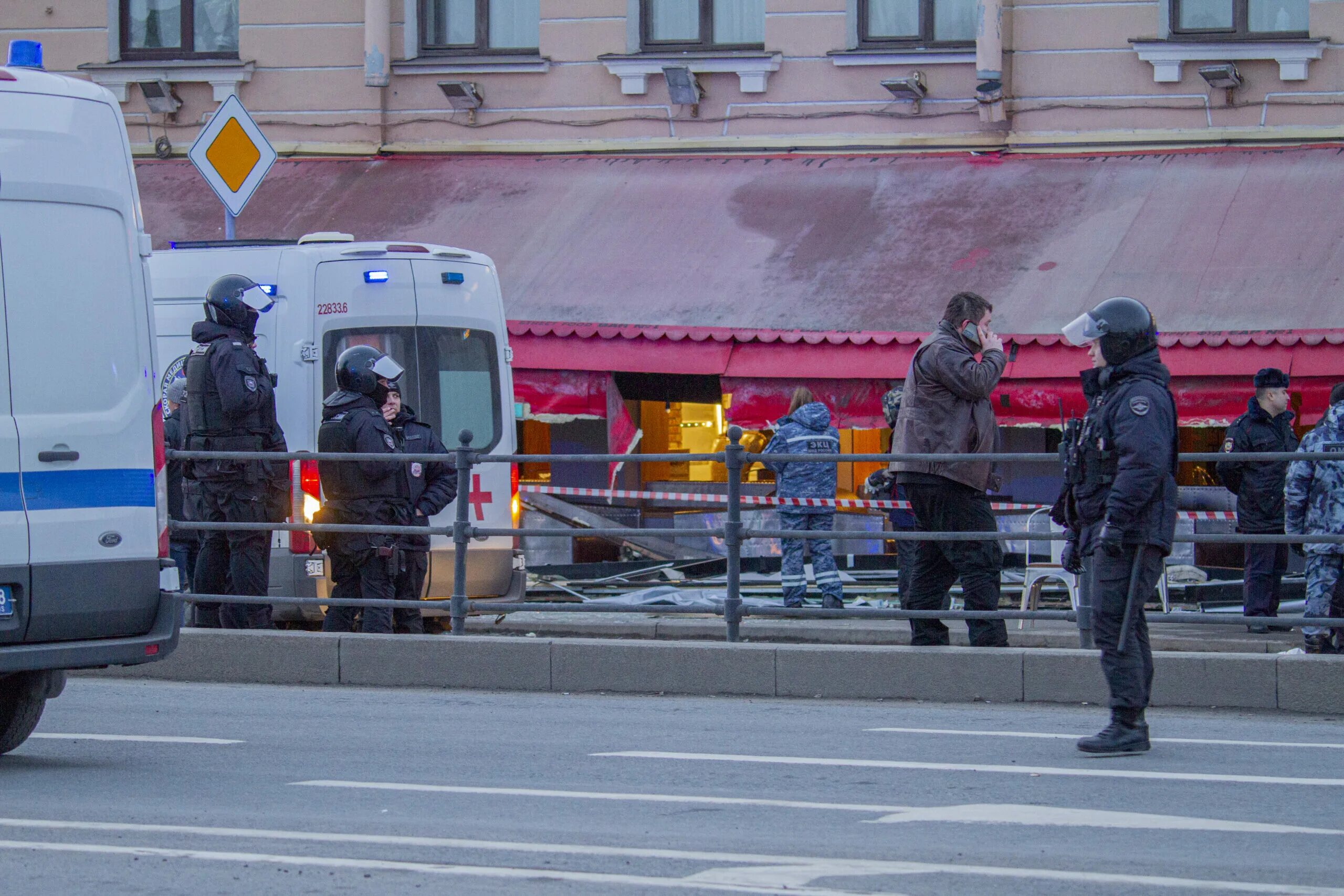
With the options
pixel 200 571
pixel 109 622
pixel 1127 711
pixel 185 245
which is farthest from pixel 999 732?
pixel 185 245

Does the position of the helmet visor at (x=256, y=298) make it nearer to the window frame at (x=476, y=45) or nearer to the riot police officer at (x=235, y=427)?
the riot police officer at (x=235, y=427)

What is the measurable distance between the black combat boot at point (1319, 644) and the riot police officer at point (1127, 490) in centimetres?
332

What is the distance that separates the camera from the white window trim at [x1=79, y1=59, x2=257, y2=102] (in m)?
18.3

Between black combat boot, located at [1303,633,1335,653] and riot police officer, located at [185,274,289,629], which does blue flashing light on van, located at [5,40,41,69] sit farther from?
black combat boot, located at [1303,633,1335,653]

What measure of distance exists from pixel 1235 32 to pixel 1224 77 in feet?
2.07

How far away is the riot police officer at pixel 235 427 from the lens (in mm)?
10500

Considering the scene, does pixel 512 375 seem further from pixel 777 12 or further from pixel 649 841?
pixel 649 841

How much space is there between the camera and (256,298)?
11055 mm

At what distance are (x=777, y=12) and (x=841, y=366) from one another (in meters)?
4.16

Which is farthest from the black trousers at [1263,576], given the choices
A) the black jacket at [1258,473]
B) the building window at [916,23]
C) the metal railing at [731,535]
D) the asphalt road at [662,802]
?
the building window at [916,23]

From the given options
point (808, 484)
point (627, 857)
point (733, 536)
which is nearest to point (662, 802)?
point (627, 857)

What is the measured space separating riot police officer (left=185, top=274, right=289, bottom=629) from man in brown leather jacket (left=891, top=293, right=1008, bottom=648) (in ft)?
11.6

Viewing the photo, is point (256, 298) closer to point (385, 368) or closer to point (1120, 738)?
point (385, 368)

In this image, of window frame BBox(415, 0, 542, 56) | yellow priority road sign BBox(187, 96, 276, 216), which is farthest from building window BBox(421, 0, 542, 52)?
yellow priority road sign BBox(187, 96, 276, 216)
